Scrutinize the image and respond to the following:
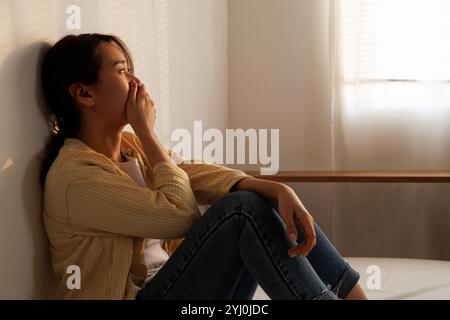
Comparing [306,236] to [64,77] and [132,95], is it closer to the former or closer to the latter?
[132,95]

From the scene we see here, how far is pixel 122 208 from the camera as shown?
130cm

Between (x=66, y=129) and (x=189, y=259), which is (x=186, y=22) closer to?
(x=66, y=129)

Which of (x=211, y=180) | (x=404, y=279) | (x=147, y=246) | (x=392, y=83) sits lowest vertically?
(x=404, y=279)

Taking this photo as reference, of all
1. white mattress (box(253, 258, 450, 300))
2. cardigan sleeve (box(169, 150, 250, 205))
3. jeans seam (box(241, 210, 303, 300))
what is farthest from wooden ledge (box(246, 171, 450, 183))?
jeans seam (box(241, 210, 303, 300))

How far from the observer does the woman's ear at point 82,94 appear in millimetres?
1415

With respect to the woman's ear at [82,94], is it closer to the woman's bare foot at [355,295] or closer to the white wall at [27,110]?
the white wall at [27,110]

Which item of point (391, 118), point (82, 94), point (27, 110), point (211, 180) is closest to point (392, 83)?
point (391, 118)

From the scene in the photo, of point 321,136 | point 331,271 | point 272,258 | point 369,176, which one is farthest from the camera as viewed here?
point 321,136

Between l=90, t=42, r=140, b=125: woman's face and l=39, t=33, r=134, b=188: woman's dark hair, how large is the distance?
1cm

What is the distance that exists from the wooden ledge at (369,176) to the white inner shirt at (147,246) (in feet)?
3.69

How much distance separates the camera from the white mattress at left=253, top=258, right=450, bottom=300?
5.85 feet

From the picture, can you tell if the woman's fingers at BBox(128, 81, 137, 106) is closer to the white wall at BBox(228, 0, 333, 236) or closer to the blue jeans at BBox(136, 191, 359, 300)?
the blue jeans at BBox(136, 191, 359, 300)

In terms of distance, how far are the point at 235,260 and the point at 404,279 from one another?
2.56ft

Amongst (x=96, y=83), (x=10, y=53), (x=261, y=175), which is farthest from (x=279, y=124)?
(x=10, y=53)
